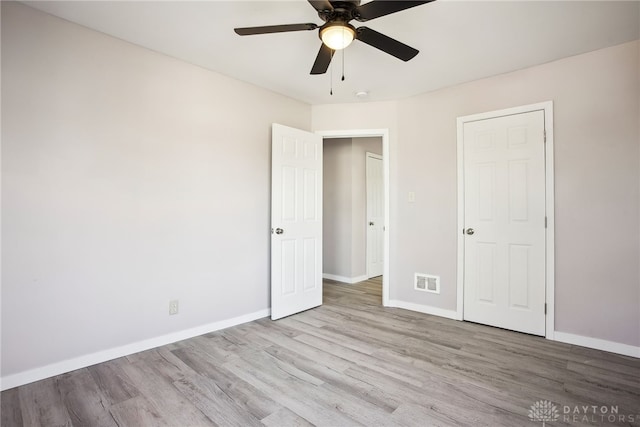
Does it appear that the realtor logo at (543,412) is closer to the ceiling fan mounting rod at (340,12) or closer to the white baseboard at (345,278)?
the ceiling fan mounting rod at (340,12)

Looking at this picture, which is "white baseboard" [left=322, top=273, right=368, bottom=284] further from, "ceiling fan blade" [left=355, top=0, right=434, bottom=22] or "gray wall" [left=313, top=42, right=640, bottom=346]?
"ceiling fan blade" [left=355, top=0, right=434, bottom=22]

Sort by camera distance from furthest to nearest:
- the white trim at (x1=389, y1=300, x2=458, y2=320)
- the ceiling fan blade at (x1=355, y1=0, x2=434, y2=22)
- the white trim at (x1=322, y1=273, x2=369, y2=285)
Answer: the white trim at (x1=322, y1=273, x2=369, y2=285), the white trim at (x1=389, y1=300, x2=458, y2=320), the ceiling fan blade at (x1=355, y1=0, x2=434, y2=22)

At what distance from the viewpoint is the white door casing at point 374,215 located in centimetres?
546

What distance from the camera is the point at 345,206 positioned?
17.2 ft

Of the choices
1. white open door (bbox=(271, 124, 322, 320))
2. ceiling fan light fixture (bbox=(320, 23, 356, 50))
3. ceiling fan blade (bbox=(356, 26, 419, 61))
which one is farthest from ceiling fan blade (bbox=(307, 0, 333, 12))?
white open door (bbox=(271, 124, 322, 320))

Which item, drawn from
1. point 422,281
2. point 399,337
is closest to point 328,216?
point 422,281

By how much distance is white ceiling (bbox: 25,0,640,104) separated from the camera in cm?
214

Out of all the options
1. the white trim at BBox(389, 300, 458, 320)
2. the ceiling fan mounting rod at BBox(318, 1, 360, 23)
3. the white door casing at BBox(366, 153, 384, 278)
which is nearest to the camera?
the ceiling fan mounting rod at BBox(318, 1, 360, 23)

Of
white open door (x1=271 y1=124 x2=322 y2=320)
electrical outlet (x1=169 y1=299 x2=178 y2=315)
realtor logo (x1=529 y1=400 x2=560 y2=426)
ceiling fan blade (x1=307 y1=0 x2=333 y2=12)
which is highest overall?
ceiling fan blade (x1=307 y1=0 x2=333 y2=12)

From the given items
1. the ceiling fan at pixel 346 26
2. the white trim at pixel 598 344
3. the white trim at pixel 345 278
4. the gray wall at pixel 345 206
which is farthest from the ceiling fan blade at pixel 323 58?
the white trim at pixel 345 278

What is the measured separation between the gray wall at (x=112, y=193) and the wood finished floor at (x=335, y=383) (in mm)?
329

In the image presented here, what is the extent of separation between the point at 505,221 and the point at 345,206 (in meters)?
2.54

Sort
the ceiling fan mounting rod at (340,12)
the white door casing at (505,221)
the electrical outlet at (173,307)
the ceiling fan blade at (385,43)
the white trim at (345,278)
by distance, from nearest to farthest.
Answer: the ceiling fan mounting rod at (340,12) < the ceiling fan blade at (385,43) < the electrical outlet at (173,307) < the white door casing at (505,221) < the white trim at (345,278)

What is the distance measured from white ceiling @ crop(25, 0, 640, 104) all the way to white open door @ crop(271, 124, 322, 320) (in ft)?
2.51
